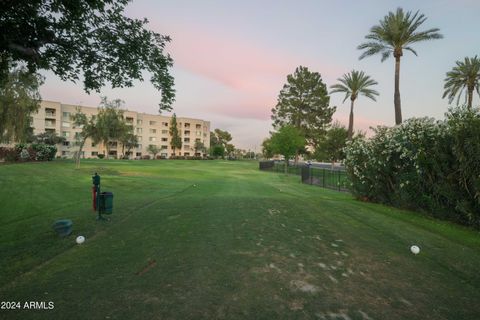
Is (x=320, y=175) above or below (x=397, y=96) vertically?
below

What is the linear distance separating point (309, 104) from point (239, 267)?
60629 mm

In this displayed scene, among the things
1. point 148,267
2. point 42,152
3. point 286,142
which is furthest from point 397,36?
point 42,152

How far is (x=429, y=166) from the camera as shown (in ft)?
36.0

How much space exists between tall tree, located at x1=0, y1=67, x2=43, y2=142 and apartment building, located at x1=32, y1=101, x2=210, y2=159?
3865 centimetres

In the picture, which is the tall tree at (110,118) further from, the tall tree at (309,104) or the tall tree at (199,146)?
the tall tree at (199,146)

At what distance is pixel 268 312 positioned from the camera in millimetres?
3689

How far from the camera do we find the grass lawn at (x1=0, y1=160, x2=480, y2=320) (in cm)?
383

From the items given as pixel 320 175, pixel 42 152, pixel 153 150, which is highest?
pixel 153 150

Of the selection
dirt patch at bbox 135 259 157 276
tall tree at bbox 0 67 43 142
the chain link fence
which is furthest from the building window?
dirt patch at bbox 135 259 157 276

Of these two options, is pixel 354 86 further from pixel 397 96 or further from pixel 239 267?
pixel 239 267

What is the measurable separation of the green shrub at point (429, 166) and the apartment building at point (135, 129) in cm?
7150

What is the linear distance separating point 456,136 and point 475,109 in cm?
106

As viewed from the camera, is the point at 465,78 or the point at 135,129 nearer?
the point at 465,78

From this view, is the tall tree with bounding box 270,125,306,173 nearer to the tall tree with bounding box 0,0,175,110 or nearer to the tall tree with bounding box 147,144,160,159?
the tall tree with bounding box 0,0,175,110
